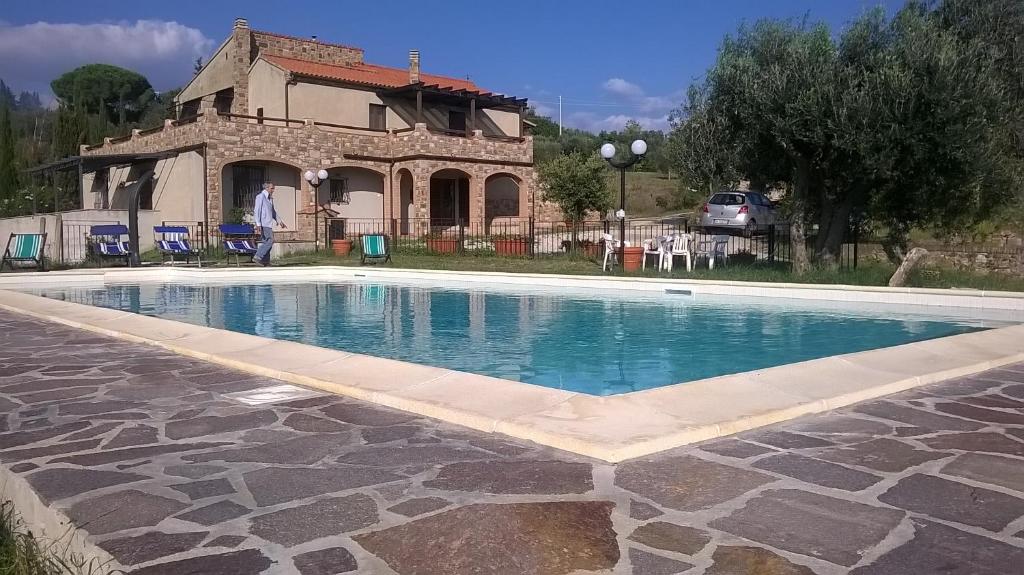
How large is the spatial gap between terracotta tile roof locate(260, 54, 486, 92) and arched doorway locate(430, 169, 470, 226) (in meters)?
3.67

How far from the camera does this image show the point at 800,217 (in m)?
15.5

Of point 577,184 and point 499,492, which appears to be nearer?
point 499,492

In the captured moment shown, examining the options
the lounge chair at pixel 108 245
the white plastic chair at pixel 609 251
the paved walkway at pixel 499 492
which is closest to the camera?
the paved walkway at pixel 499 492

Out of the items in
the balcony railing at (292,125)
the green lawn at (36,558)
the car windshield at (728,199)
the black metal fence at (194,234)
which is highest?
the balcony railing at (292,125)

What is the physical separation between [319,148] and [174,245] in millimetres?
9480

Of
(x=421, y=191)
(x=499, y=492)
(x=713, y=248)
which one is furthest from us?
(x=421, y=191)


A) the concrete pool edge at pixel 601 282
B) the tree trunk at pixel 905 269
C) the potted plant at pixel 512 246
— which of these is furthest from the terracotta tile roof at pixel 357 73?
the tree trunk at pixel 905 269

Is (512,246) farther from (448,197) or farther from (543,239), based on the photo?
(448,197)

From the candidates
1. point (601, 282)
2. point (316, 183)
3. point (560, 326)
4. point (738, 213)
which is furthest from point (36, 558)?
point (316, 183)

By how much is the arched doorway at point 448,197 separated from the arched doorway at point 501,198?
943 millimetres

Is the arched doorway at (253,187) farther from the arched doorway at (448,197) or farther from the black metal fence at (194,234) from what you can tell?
the arched doorway at (448,197)

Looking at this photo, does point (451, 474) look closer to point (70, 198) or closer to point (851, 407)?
point (851, 407)

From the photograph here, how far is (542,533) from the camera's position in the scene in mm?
2816

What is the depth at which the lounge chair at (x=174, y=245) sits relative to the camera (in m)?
18.4
